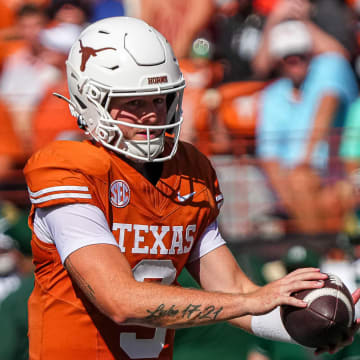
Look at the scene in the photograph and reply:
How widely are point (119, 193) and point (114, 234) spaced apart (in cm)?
15

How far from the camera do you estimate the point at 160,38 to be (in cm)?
285

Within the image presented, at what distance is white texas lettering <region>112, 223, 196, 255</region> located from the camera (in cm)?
268

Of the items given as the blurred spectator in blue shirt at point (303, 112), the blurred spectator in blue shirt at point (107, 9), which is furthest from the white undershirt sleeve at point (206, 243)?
the blurred spectator in blue shirt at point (107, 9)

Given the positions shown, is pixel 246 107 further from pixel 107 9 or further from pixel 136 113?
pixel 136 113

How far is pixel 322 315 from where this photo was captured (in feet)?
8.21

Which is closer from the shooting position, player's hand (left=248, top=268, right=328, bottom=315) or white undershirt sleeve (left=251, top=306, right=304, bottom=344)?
player's hand (left=248, top=268, right=328, bottom=315)

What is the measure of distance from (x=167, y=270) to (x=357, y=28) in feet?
15.6

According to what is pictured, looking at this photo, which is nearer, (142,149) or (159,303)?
(159,303)

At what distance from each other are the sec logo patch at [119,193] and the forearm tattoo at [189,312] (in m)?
0.45

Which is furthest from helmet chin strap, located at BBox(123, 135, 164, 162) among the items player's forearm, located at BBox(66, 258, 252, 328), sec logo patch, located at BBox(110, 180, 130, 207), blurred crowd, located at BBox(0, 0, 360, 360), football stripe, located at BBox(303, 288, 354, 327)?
blurred crowd, located at BBox(0, 0, 360, 360)

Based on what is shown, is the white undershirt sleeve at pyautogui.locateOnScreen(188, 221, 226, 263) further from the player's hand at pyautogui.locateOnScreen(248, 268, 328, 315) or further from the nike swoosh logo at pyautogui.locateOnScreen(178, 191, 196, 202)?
the player's hand at pyautogui.locateOnScreen(248, 268, 328, 315)

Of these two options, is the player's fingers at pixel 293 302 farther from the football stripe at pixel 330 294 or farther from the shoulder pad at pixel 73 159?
the shoulder pad at pixel 73 159

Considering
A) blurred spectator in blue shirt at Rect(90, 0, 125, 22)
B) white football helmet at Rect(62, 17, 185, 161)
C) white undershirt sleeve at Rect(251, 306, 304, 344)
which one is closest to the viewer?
white football helmet at Rect(62, 17, 185, 161)

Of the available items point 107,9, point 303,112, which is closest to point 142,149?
point 303,112
